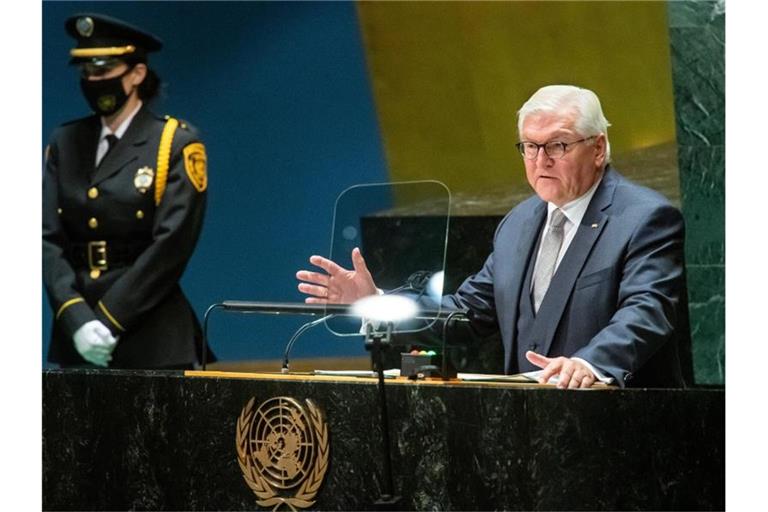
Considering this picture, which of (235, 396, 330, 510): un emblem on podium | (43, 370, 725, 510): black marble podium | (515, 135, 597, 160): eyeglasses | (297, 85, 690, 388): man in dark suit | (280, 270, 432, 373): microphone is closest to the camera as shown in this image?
(43, 370, 725, 510): black marble podium

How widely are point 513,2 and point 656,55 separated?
632mm

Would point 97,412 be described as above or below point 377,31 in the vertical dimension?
below

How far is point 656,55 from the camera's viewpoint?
514 cm

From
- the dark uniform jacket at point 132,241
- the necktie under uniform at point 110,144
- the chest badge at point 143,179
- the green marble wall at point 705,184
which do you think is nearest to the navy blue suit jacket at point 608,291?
the green marble wall at point 705,184

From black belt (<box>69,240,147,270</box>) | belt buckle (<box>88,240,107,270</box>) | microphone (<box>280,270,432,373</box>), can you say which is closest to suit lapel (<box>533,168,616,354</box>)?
microphone (<box>280,270,432,373</box>)

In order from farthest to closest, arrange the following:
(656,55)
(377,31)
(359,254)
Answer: (377,31)
(656,55)
(359,254)

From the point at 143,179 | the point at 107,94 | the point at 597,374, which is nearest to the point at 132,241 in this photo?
the point at 143,179

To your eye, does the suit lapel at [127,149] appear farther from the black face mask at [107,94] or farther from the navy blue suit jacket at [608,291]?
the navy blue suit jacket at [608,291]

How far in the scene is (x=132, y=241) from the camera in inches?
228

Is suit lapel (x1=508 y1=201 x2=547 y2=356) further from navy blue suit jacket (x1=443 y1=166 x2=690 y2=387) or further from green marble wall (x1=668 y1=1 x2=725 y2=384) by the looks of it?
green marble wall (x1=668 y1=1 x2=725 y2=384)

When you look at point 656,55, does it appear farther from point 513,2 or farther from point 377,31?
point 377,31

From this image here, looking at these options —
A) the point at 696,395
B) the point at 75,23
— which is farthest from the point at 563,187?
the point at 75,23

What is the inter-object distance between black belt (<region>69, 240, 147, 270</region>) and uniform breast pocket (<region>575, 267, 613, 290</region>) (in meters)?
2.14

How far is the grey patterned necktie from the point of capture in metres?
4.49
